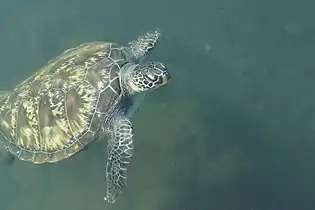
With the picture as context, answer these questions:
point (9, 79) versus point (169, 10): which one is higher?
point (169, 10)

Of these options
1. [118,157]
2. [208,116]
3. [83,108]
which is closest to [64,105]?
[83,108]

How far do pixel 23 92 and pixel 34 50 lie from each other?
1301mm

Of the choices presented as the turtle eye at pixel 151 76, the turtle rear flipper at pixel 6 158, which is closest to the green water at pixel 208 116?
the turtle rear flipper at pixel 6 158

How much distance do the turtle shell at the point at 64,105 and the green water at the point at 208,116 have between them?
699 mm

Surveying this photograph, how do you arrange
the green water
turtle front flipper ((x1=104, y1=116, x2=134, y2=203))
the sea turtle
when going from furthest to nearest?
the green water
the sea turtle
turtle front flipper ((x1=104, y1=116, x2=134, y2=203))

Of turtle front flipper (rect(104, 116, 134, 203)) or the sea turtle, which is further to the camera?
the sea turtle

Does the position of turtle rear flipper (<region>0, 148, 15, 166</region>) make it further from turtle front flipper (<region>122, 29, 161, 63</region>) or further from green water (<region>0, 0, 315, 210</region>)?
turtle front flipper (<region>122, 29, 161, 63</region>)

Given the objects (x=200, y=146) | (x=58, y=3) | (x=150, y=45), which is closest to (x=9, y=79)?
(x=58, y=3)

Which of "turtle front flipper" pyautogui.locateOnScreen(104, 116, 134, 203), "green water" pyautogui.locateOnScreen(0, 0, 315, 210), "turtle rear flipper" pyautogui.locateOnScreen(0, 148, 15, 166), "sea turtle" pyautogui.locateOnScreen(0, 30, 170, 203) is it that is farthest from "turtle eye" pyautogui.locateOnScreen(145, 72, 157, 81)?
"turtle rear flipper" pyautogui.locateOnScreen(0, 148, 15, 166)

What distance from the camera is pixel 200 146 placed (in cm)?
436

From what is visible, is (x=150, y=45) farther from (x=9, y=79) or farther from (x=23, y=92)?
(x=9, y=79)

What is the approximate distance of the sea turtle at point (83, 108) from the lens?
371 cm

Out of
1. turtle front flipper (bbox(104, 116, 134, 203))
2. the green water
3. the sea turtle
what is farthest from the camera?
the green water

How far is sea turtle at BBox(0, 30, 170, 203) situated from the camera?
12.2 ft
